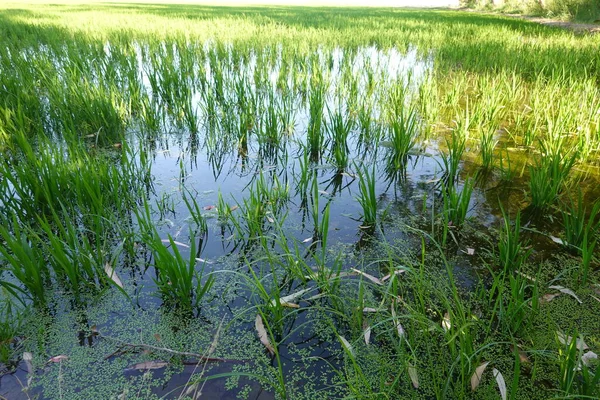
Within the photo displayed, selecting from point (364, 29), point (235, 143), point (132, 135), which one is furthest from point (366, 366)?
point (364, 29)

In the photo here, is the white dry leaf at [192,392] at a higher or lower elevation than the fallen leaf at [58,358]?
lower

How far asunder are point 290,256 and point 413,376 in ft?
2.06

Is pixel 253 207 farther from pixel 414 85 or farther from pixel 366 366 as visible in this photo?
pixel 414 85

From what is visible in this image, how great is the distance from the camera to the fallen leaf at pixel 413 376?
3.79 ft

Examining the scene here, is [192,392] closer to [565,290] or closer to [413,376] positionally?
[413,376]

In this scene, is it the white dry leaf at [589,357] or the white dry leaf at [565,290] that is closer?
the white dry leaf at [589,357]

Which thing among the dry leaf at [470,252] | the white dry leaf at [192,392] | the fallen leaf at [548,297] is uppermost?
the dry leaf at [470,252]

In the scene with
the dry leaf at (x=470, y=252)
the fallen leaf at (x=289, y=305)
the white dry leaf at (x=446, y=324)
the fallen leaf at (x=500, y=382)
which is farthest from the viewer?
the dry leaf at (x=470, y=252)

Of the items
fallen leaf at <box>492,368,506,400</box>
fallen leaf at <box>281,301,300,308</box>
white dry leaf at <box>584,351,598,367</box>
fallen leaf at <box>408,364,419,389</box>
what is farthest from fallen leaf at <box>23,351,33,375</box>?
white dry leaf at <box>584,351,598,367</box>

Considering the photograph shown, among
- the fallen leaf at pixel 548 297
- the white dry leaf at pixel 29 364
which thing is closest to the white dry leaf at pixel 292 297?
the white dry leaf at pixel 29 364

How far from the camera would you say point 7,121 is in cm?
258

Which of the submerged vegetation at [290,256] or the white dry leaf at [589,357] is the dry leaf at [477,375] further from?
the white dry leaf at [589,357]

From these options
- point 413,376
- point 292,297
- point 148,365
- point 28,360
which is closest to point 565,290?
point 413,376

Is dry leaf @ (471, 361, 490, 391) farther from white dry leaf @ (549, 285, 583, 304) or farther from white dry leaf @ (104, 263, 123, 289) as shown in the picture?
white dry leaf @ (104, 263, 123, 289)
